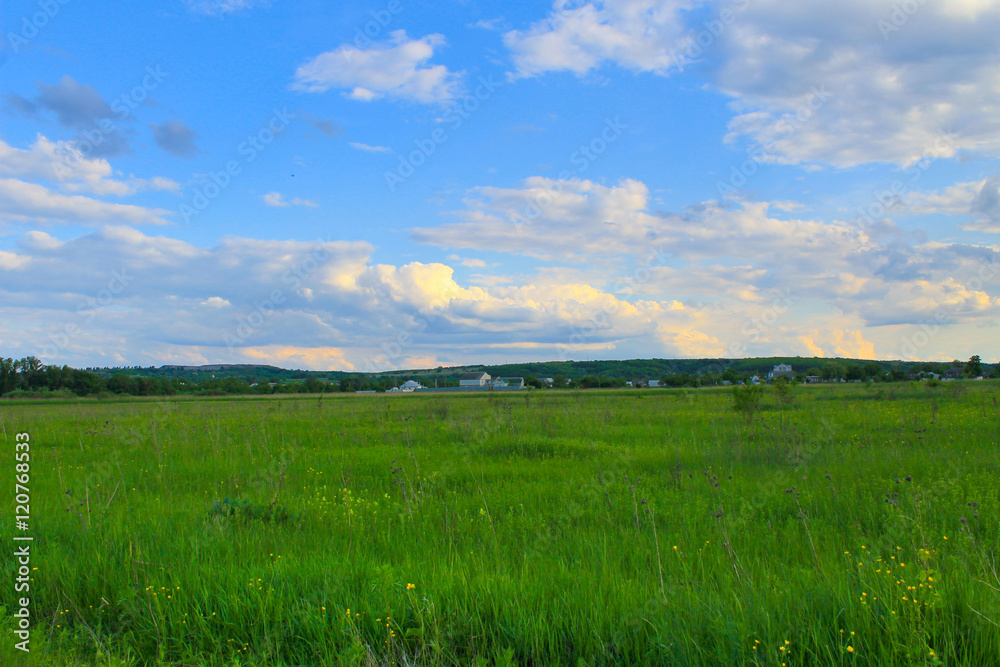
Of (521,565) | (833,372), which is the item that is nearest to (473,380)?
(833,372)

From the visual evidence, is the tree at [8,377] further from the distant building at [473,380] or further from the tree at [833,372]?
the tree at [833,372]

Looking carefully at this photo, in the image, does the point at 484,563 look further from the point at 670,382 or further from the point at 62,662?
the point at 670,382

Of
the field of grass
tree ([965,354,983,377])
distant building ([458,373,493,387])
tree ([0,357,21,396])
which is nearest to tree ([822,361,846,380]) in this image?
tree ([965,354,983,377])

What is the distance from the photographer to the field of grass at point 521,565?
3527mm

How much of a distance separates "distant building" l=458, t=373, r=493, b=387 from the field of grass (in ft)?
357

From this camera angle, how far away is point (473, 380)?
410 ft

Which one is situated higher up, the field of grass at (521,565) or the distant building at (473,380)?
the field of grass at (521,565)

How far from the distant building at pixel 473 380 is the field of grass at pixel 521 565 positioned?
109 m

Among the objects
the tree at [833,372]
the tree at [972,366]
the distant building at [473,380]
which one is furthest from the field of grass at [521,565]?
the distant building at [473,380]

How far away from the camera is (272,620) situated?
13.3 ft

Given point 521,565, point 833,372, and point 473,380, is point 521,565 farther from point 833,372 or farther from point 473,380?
point 473,380

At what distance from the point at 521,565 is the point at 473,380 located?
395ft

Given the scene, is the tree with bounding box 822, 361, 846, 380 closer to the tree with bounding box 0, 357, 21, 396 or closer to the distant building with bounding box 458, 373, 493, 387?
the distant building with bounding box 458, 373, 493, 387

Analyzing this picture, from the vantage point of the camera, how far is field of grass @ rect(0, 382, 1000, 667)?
3.53 metres
